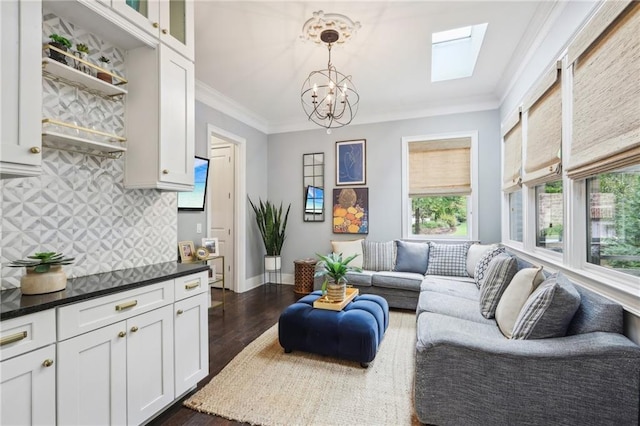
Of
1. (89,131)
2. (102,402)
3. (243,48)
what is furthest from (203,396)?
(243,48)

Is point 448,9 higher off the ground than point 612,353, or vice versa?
point 448,9

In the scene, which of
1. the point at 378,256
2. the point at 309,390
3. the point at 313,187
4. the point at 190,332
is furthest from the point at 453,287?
the point at 313,187

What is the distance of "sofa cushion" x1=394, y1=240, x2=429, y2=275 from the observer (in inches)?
161

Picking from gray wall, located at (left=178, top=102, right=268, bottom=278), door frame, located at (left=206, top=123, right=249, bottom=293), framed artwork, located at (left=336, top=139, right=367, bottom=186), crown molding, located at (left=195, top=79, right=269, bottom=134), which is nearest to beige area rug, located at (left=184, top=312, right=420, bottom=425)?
gray wall, located at (left=178, top=102, right=268, bottom=278)

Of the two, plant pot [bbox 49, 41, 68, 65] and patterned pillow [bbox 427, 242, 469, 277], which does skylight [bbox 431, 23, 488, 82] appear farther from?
plant pot [bbox 49, 41, 68, 65]

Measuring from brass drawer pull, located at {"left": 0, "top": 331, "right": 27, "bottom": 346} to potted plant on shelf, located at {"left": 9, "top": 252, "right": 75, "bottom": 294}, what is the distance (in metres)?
0.27

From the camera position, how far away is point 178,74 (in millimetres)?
2096

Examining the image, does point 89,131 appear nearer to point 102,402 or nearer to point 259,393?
point 102,402

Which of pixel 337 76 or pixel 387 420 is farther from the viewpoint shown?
pixel 337 76

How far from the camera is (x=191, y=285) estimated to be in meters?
2.00

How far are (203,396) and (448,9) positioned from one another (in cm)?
349

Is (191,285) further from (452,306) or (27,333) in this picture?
(452,306)

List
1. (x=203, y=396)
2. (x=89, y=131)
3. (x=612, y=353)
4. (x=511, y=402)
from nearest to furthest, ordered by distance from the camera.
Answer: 1. (x=612, y=353)
2. (x=511, y=402)
3. (x=89, y=131)
4. (x=203, y=396)

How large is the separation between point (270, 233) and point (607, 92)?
4210 millimetres
